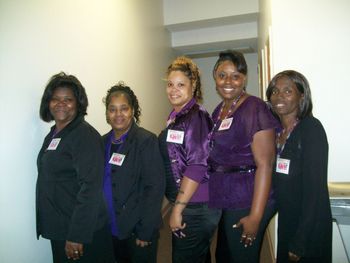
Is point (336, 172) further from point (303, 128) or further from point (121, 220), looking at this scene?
point (121, 220)

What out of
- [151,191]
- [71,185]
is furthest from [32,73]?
[151,191]

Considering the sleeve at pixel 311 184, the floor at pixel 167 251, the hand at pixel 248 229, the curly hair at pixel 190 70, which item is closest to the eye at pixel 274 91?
the sleeve at pixel 311 184

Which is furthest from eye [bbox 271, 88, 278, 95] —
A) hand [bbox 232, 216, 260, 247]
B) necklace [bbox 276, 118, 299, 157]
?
hand [bbox 232, 216, 260, 247]

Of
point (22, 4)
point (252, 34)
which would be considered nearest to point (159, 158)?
point (22, 4)

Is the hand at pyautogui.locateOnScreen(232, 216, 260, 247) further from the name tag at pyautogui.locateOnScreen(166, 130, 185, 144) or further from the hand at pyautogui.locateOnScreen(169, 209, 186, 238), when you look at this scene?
the name tag at pyautogui.locateOnScreen(166, 130, 185, 144)

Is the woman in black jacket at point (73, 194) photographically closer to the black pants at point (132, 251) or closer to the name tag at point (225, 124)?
the black pants at point (132, 251)

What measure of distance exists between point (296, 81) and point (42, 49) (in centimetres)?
157

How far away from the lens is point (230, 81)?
1.38 meters

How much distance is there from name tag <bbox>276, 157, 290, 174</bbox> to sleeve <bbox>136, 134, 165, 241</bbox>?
0.62 meters

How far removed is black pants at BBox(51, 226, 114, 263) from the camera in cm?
140

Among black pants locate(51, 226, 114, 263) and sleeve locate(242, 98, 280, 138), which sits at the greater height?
sleeve locate(242, 98, 280, 138)

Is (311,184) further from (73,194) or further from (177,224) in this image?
(73,194)

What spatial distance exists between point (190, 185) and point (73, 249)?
2.23ft

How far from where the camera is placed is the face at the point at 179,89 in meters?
1.48
